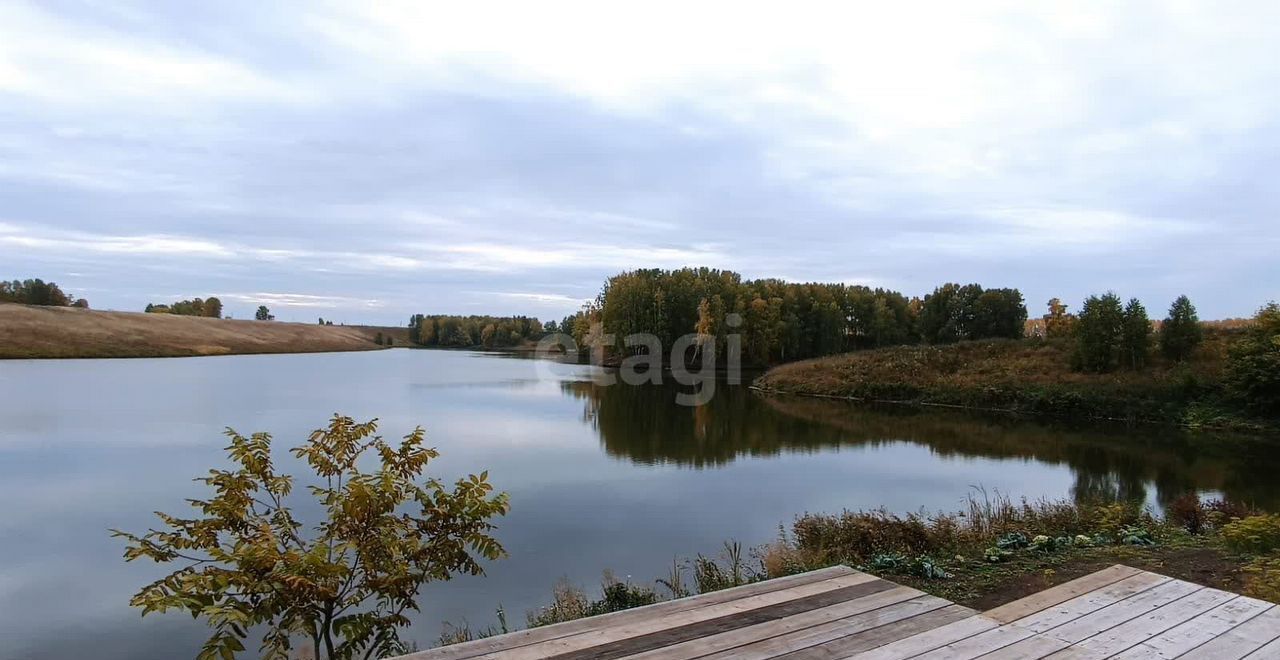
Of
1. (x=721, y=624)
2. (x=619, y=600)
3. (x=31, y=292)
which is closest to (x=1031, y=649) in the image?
(x=721, y=624)

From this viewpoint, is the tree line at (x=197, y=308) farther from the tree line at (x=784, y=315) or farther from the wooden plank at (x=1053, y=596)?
the wooden plank at (x=1053, y=596)

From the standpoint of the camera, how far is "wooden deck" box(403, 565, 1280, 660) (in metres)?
3.05

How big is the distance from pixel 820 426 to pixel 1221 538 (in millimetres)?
16549

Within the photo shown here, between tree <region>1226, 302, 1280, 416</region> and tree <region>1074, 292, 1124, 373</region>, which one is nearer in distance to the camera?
tree <region>1226, 302, 1280, 416</region>

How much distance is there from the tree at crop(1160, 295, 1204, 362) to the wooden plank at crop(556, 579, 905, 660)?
105ft

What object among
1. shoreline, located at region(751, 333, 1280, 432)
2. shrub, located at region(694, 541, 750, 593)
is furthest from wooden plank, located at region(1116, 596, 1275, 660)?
shoreline, located at region(751, 333, 1280, 432)

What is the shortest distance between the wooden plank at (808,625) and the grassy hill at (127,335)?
65073mm

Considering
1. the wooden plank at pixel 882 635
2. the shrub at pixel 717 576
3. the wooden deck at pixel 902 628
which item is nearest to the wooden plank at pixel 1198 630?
the wooden deck at pixel 902 628

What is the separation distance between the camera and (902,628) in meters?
3.38

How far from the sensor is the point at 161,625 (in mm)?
6418

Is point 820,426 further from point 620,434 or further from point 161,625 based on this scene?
point 161,625

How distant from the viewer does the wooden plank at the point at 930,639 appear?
3049mm

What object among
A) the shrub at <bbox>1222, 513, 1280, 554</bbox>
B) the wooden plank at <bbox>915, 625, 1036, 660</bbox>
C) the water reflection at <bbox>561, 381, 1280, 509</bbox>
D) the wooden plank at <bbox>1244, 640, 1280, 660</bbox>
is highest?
the wooden plank at <bbox>1244, 640, 1280, 660</bbox>

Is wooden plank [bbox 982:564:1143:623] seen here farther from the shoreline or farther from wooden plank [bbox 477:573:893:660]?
the shoreline
